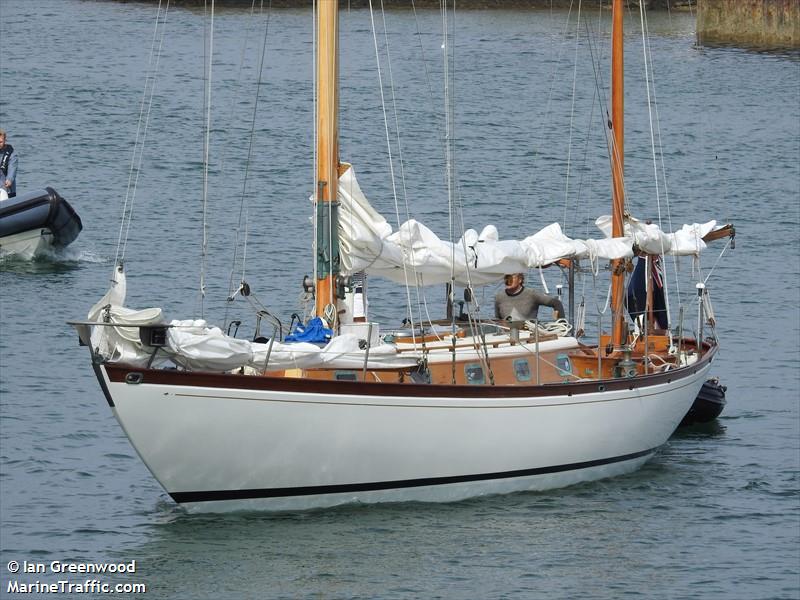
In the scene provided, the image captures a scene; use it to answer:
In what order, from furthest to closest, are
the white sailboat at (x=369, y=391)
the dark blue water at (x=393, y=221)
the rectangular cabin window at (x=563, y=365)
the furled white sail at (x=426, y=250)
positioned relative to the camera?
1. the rectangular cabin window at (x=563, y=365)
2. the furled white sail at (x=426, y=250)
3. the dark blue water at (x=393, y=221)
4. the white sailboat at (x=369, y=391)

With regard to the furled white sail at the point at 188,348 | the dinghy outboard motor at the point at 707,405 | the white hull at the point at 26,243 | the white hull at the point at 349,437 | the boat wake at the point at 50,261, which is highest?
the furled white sail at the point at 188,348

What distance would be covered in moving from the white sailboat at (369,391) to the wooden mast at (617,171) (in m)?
0.75

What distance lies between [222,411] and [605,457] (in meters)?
6.12

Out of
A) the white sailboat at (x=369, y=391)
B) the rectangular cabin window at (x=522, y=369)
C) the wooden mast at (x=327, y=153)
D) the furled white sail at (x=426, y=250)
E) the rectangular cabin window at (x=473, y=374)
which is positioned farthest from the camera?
the rectangular cabin window at (x=522, y=369)

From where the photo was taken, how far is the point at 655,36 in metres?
82.6

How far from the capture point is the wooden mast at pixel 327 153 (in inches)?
778

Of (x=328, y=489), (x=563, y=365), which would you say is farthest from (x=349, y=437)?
(x=563, y=365)

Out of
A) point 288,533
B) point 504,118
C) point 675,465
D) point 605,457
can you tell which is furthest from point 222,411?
point 504,118

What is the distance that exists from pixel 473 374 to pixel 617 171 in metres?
4.95

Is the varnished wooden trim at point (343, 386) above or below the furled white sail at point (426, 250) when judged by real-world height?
below

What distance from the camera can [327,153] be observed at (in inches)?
789

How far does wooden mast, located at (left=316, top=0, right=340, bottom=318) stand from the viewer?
19750 mm

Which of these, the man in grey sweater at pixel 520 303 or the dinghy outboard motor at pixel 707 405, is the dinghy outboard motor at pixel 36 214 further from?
the man in grey sweater at pixel 520 303

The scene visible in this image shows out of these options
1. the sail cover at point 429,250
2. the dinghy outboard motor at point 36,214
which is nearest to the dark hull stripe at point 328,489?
the sail cover at point 429,250
